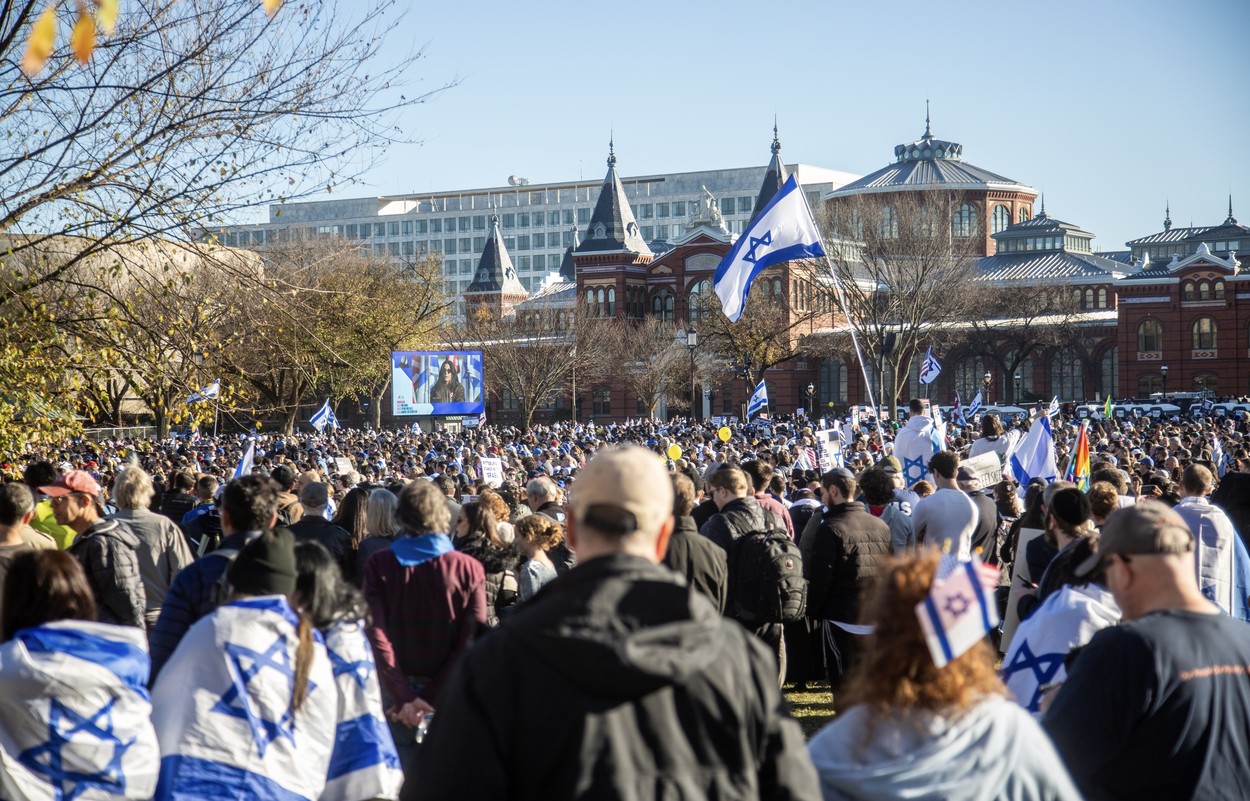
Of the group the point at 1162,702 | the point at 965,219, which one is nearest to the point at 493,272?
the point at 965,219

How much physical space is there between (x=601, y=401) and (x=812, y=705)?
71989mm

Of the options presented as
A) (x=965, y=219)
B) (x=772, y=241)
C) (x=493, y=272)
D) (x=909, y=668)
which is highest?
(x=965, y=219)

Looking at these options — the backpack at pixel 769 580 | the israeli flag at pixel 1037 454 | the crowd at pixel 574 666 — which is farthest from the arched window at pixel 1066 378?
the crowd at pixel 574 666

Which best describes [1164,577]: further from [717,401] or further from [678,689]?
[717,401]

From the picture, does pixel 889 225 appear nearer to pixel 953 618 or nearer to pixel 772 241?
pixel 772 241

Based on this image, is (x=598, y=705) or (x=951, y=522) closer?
(x=598, y=705)

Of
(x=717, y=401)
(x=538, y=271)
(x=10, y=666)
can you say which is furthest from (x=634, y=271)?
(x=10, y=666)

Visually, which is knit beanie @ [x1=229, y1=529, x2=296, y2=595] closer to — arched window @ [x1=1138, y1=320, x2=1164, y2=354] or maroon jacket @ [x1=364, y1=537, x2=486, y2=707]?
maroon jacket @ [x1=364, y1=537, x2=486, y2=707]

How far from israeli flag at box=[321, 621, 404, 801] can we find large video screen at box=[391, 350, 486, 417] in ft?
110

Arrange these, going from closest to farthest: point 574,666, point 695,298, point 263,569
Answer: point 574,666, point 263,569, point 695,298

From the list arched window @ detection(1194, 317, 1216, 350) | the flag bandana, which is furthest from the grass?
arched window @ detection(1194, 317, 1216, 350)

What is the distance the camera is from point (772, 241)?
55.0 ft

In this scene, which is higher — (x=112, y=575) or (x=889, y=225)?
(x=889, y=225)

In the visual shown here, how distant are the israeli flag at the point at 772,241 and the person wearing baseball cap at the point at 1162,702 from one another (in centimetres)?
1313
